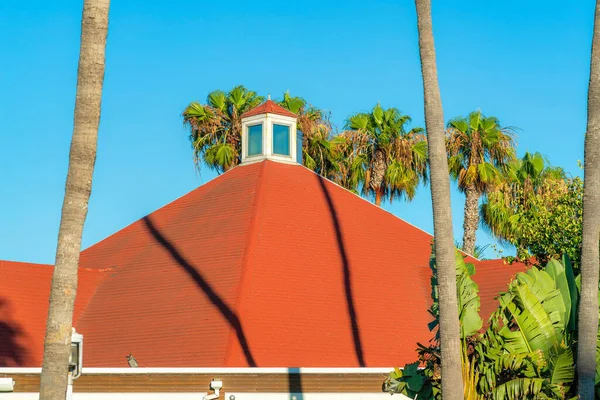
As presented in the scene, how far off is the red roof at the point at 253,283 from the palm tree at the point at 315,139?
1185 cm

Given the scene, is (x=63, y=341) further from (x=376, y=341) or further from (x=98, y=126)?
(x=376, y=341)

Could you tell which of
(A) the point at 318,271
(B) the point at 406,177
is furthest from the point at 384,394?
(B) the point at 406,177

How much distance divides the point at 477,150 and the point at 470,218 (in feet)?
14.1

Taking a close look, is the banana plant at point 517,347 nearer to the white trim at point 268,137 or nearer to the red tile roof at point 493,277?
the red tile roof at point 493,277

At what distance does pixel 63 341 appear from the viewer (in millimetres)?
13898

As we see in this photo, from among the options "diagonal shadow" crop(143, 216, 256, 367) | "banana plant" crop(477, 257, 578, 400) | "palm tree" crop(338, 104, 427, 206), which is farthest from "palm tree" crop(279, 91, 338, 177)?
"banana plant" crop(477, 257, 578, 400)

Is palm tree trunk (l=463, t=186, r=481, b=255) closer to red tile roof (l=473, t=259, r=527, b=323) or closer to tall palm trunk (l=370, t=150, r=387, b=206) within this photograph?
tall palm trunk (l=370, t=150, r=387, b=206)

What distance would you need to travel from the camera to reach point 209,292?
3172cm

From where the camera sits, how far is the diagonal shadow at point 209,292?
1150 inches

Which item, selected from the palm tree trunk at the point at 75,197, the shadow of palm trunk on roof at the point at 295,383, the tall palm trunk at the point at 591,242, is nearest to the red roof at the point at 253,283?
the shadow of palm trunk on roof at the point at 295,383

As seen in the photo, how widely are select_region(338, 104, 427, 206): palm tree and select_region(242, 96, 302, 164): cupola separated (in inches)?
409

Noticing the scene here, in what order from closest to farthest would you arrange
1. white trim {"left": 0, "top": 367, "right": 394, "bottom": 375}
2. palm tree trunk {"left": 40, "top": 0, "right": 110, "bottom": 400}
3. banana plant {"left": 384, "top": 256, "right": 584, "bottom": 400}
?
palm tree trunk {"left": 40, "top": 0, "right": 110, "bottom": 400}, banana plant {"left": 384, "top": 256, "right": 584, "bottom": 400}, white trim {"left": 0, "top": 367, "right": 394, "bottom": 375}

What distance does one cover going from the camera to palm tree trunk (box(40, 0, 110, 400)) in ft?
45.1

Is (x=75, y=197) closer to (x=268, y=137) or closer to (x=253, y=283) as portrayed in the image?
(x=253, y=283)
